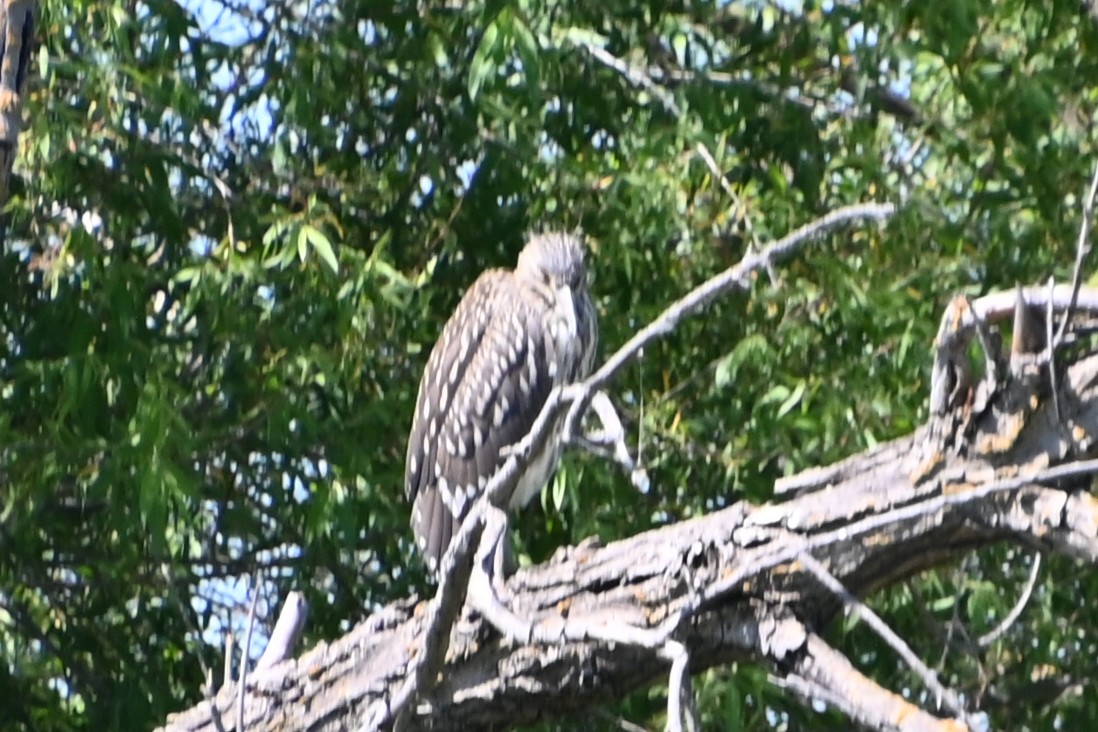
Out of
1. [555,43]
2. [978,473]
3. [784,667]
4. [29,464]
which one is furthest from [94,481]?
[978,473]

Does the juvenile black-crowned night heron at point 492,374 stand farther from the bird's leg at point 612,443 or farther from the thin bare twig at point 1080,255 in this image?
the thin bare twig at point 1080,255

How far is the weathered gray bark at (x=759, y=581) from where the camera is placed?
215 cm

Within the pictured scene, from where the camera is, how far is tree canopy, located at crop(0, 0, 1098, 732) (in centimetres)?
348

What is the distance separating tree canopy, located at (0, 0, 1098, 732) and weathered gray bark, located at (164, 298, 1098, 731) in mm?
849

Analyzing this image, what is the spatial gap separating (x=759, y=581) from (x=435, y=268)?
1.93 meters

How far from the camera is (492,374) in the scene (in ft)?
13.0

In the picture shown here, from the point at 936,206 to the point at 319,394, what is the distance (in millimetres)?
1402

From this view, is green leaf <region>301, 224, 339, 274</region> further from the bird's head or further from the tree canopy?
the bird's head

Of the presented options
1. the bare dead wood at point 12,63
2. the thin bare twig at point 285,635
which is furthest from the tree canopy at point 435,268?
the bare dead wood at point 12,63

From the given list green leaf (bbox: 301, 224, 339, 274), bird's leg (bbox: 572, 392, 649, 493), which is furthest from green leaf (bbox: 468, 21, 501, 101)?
bird's leg (bbox: 572, 392, 649, 493)

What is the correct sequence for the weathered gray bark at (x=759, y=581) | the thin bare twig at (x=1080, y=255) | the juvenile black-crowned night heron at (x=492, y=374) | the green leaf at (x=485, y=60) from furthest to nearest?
the juvenile black-crowned night heron at (x=492, y=374) → the green leaf at (x=485, y=60) → the weathered gray bark at (x=759, y=581) → the thin bare twig at (x=1080, y=255)

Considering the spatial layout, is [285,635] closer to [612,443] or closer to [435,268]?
[612,443]

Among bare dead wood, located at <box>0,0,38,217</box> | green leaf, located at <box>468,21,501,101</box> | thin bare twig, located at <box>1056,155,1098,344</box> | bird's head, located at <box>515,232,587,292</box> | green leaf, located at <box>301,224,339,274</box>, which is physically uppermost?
green leaf, located at <box>468,21,501,101</box>

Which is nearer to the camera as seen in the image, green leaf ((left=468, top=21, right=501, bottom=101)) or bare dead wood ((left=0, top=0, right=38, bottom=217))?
bare dead wood ((left=0, top=0, right=38, bottom=217))
